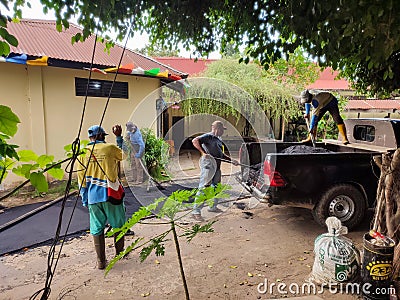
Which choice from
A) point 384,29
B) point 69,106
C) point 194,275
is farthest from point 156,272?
point 69,106

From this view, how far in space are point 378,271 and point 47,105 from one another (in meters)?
6.54

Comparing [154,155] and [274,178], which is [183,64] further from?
[274,178]

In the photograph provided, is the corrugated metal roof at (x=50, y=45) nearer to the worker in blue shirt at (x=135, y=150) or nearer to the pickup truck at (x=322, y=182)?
the worker in blue shirt at (x=135, y=150)

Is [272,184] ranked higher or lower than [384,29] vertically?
lower

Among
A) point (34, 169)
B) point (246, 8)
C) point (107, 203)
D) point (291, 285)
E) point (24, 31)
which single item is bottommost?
point (291, 285)

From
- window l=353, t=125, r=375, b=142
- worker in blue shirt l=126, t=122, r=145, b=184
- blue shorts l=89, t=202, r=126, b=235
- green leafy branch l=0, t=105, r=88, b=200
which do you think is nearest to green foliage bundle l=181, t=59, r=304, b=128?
worker in blue shirt l=126, t=122, r=145, b=184

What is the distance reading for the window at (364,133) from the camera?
5.32 m

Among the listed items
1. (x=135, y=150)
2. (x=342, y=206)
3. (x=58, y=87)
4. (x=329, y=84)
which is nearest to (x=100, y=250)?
(x=342, y=206)

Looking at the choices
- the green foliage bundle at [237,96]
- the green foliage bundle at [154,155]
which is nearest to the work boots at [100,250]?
the green foliage bundle at [154,155]

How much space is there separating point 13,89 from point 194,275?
207 inches

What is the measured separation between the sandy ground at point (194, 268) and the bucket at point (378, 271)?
17 cm

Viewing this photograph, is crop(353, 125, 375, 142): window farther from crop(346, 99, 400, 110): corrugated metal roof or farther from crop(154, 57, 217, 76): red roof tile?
crop(154, 57, 217, 76): red roof tile

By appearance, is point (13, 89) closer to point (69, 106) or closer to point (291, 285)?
point (69, 106)

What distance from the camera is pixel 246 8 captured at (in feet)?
11.0
